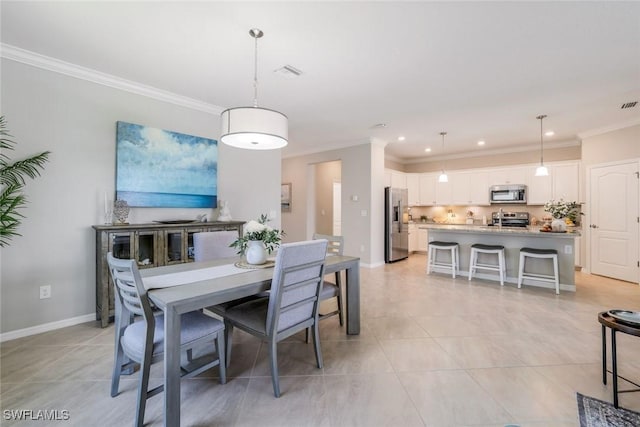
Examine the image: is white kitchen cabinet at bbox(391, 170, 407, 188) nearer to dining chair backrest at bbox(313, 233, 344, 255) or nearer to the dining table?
dining chair backrest at bbox(313, 233, 344, 255)

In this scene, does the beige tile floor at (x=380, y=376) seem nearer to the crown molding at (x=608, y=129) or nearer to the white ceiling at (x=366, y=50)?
the white ceiling at (x=366, y=50)

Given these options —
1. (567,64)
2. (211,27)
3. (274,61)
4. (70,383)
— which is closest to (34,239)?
(70,383)

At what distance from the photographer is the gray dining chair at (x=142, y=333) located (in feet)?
4.95

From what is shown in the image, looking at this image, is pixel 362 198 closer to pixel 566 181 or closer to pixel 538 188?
pixel 538 188

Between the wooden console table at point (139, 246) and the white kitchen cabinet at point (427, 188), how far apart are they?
5865mm

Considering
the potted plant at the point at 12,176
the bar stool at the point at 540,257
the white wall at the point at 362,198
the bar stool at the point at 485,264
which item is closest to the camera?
the potted plant at the point at 12,176

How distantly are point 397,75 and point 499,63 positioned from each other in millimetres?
939

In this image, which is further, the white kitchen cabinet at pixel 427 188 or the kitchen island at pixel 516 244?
the white kitchen cabinet at pixel 427 188

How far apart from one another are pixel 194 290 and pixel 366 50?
2359mm

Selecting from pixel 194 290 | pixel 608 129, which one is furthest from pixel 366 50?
pixel 608 129

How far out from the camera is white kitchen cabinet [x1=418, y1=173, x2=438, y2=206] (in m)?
7.46

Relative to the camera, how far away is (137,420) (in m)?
1.50

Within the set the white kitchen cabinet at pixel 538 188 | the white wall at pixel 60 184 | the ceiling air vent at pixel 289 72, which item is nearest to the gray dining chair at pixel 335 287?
the ceiling air vent at pixel 289 72

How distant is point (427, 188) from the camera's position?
7566 millimetres
